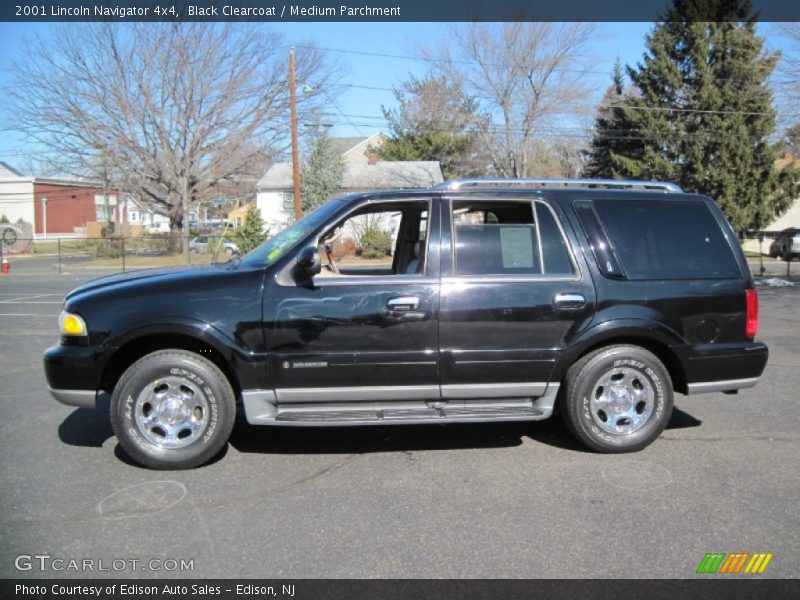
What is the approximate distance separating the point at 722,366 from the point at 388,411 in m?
2.51

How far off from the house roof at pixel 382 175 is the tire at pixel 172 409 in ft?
126

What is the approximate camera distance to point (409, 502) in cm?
400

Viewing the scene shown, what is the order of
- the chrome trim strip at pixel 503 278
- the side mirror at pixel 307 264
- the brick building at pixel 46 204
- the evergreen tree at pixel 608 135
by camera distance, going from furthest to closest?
the brick building at pixel 46 204
the evergreen tree at pixel 608 135
the chrome trim strip at pixel 503 278
the side mirror at pixel 307 264

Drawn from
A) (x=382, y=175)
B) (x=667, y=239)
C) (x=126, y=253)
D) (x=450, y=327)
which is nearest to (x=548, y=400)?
(x=450, y=327)

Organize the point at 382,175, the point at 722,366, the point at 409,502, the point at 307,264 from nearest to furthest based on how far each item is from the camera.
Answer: the point at 409,502
the point at 307,264
the point at 722,366
the point at 382,175

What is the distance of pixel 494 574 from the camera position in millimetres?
3186

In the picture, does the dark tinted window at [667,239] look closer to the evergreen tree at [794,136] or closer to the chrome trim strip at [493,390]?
the chrome trim strip at [493,390]

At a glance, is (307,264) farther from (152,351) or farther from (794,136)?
(794,136)

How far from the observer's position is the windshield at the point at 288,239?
4.72 meters

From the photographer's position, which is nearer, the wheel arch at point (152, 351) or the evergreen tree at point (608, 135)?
the wheel arch at point (152, 351)

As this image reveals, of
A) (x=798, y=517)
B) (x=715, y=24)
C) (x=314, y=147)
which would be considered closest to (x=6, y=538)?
(x=798, y=517)

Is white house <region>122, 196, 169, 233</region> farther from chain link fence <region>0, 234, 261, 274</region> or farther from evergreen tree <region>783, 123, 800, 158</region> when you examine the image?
evergreen tree <region>783, 123, 800, 158</region>

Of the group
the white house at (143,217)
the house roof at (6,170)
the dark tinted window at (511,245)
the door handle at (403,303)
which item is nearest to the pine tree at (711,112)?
the white house at (143,217)

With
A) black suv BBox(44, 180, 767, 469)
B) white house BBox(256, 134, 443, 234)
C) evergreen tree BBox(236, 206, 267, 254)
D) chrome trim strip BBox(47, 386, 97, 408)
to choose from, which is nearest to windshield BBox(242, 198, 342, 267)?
black suv BBox(44, 180, 767, 469)
